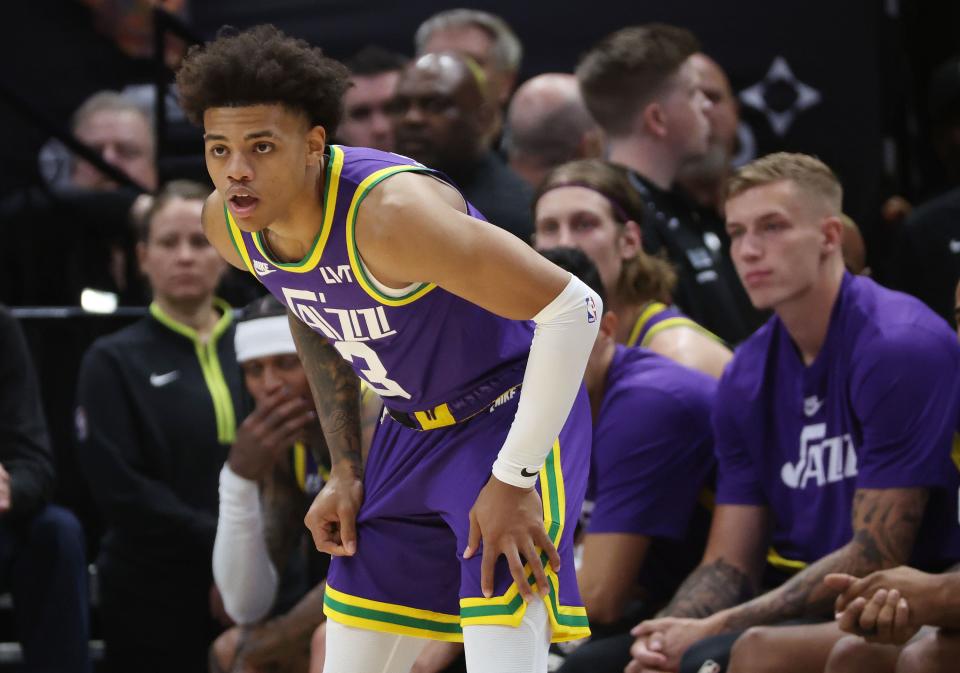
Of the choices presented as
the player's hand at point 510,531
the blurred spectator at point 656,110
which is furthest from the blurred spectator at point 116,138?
the player's hand at point 510,531

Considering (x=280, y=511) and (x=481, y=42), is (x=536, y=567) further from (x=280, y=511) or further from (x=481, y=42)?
(x=481, y=42)

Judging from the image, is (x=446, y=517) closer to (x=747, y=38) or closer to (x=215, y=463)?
(x=215, y=463)

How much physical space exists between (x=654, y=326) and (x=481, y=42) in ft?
6.27

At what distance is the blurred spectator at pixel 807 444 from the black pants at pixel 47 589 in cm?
193

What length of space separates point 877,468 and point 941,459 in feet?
0.48

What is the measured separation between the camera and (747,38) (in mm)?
6000

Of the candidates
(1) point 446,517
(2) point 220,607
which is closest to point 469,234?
(1) point 446,517

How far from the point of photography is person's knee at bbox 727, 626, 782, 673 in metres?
3.24

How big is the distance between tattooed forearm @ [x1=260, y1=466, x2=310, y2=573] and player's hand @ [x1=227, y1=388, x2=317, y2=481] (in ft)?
0.45

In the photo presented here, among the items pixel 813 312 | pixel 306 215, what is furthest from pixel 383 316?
pixel 813 312

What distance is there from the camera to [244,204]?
2.61 m

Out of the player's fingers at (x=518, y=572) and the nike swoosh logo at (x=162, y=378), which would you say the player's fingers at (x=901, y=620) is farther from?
the nike swoosh logo at (x=162, y=378)

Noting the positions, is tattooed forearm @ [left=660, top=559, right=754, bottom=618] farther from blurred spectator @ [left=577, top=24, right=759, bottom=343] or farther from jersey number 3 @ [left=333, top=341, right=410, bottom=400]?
blurred spectator @ [left=577, top=24, right=759, bottom=343]

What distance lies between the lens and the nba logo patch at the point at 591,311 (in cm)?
260
